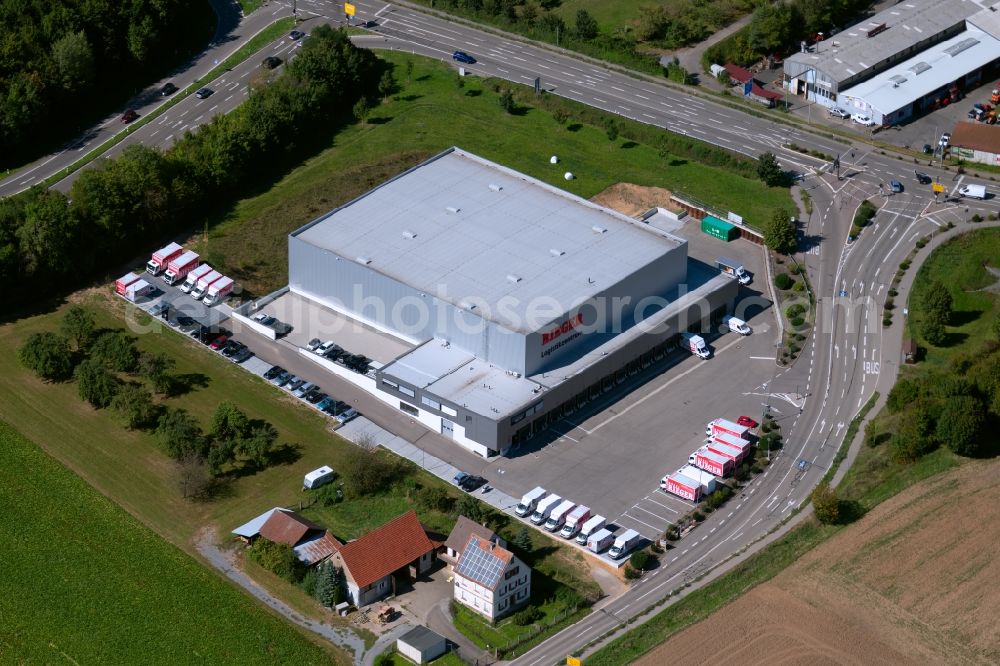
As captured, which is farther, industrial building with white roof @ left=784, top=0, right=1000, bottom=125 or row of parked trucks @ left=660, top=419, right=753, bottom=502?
industrial building with white roof @ left=784, top=0, right=1000, bottom=125

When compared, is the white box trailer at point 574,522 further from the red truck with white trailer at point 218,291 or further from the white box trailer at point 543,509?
the red truck with white trailer at point 218,291

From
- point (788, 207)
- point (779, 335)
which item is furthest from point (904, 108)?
point (779, 335)

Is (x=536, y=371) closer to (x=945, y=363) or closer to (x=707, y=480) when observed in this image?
(x=707, y=480)

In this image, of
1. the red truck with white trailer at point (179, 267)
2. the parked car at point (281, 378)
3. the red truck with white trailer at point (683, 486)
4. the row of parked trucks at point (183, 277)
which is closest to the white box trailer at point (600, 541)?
the red truck with white trailer at point (683, 486)

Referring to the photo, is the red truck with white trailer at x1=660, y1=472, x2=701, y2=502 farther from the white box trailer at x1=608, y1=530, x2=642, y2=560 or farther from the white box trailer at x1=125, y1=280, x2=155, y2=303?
the white box trailer at x1=125, y1=280, x2=155, y2=303

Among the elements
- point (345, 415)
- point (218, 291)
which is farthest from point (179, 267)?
point (345, 415)

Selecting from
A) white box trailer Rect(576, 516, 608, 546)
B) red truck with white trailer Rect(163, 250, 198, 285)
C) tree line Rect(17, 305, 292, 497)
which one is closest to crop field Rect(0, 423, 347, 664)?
tree line Rect(17, 305, 292, 497)

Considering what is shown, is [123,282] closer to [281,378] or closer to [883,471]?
[281,378]
